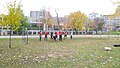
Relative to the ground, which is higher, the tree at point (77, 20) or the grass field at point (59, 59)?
the tree at point (77, 20)

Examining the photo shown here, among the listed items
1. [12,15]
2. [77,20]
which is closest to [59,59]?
[12,15]

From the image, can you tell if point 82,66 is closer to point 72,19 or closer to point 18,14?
point 18,14

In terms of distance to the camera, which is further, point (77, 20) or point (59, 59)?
point (77, 20)

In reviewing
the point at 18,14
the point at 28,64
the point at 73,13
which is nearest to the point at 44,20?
the point at 73,13

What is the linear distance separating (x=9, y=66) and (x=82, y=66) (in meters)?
3.25

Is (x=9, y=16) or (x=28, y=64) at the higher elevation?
(x=9, y=16)

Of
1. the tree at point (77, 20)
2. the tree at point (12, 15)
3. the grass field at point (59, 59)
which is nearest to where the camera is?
the grass field at point (59, 59)

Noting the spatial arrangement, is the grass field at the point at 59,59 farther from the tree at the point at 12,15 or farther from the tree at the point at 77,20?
the tree at the point at 77,20

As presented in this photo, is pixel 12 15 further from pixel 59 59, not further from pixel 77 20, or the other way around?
pixel 77 20

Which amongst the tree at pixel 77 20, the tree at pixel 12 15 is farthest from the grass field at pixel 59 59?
the tree at pixel 77 20

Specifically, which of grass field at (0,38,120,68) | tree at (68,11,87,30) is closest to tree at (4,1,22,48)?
grass field at (0,38,120,68)

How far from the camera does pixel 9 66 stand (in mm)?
10812

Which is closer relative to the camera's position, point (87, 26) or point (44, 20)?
point (44, 20)

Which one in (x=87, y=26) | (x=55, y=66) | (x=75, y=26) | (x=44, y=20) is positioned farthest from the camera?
(x=87, y=26)
